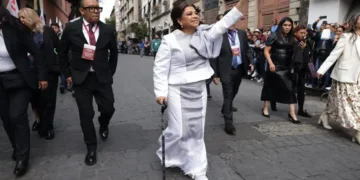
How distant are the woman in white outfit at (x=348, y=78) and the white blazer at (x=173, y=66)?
8.62ft

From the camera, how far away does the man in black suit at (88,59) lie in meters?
3.68

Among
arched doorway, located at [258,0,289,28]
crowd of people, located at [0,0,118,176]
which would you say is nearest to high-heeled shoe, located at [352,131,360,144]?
crowd of people, located at [0,0,118,176]

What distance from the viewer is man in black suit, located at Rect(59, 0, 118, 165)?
3.68m

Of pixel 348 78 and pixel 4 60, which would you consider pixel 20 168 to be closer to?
pixel 4 60

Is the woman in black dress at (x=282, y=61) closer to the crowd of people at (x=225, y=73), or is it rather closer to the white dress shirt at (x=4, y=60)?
the crowd of people at (x=225, y=73)

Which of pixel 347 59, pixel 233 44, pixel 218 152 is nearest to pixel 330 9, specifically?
pixel 347 59

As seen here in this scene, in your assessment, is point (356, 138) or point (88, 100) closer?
point (88, 100)

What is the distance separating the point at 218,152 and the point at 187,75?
143cm

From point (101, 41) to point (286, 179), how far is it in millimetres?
2672

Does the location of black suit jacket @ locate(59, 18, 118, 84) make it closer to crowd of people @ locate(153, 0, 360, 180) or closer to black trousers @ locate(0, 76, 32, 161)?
black trousers @ locate(0, 76, 32, 161)

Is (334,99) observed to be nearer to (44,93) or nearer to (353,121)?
(353,121)

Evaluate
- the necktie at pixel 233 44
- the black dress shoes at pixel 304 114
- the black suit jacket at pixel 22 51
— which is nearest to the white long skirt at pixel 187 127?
the black suit jacket at pixel 22 51

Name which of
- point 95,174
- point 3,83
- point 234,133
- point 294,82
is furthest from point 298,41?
point 3,83

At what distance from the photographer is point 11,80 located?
343 centimetres
